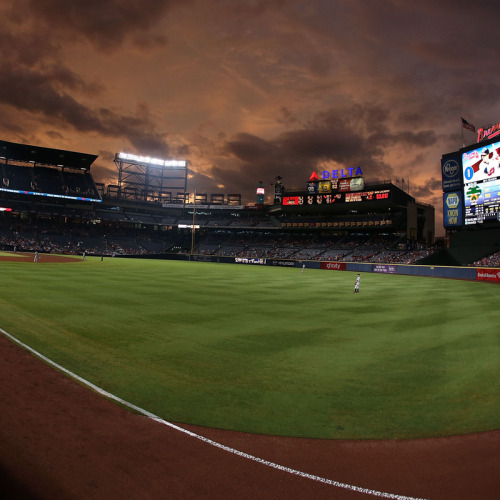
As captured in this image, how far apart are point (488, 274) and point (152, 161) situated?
278 feet

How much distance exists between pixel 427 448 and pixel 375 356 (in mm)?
4079

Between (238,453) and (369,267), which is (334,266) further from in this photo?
(238,453)

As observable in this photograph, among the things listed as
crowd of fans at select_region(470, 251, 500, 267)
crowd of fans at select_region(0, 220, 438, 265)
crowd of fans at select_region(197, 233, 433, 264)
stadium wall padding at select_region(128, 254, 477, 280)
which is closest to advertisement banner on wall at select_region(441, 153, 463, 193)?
crowd of fans at select_region(470, 251, 500, 267)

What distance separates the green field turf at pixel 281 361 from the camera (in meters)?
5.41

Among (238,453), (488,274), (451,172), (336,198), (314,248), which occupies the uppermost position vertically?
(336,198)

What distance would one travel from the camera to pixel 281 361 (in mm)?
7977

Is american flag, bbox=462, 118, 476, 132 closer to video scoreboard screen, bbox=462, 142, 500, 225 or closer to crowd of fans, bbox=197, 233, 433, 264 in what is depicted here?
video scoreboard screen, bbox=462, 142, 500, 225

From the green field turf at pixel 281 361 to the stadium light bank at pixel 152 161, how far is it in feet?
274

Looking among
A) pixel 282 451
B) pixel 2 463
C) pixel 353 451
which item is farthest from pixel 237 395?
pixel 2 463

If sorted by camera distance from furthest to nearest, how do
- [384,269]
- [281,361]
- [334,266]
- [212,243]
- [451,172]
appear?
[212,243] < [334,266] < [384,269] < [451,172] < [281,361]

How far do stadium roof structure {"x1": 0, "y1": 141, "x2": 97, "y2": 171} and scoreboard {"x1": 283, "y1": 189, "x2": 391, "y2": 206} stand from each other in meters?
47.9

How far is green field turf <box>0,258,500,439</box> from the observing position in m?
5.41

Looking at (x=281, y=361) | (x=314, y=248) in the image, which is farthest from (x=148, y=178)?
(x=281, y=361)

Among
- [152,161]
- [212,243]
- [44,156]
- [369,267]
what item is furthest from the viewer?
[152,161]
